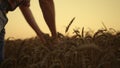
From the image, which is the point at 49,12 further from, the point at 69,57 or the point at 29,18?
the point at 69,57

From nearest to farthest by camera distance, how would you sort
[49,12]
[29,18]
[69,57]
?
[69,57], [49,12], [29,18]

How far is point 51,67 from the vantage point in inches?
86.9

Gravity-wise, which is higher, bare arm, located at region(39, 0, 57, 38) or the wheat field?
bare arm, located at region(39, 0, 57, 38)

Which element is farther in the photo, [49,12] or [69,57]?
[49,12]

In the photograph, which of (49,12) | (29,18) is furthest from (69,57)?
(29,18)

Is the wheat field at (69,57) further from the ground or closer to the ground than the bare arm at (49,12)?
closer to the ground

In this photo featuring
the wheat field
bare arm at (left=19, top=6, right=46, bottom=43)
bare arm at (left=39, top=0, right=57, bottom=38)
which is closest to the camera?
the wheat field

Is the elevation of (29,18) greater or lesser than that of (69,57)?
greater

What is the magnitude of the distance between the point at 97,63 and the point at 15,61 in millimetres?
806

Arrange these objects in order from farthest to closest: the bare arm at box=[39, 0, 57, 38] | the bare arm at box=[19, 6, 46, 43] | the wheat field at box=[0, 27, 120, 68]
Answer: the bare arm at box=[19, 6, 46, 43], the bare arm at box=[39, 0, 57, 38], the wheat field at box=[0, 27, 120, 68]

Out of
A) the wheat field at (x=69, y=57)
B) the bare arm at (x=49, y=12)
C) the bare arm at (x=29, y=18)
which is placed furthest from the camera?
the bare arm at (x=29, y=18)

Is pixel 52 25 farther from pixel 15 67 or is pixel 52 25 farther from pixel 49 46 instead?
pixel 15 67

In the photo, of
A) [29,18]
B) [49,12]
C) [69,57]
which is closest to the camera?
[69,57]

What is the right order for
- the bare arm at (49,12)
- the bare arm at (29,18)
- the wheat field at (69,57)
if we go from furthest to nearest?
the bare arm at (29,18)
the bare arm at (49,12)
the wheat field at (69,57)
